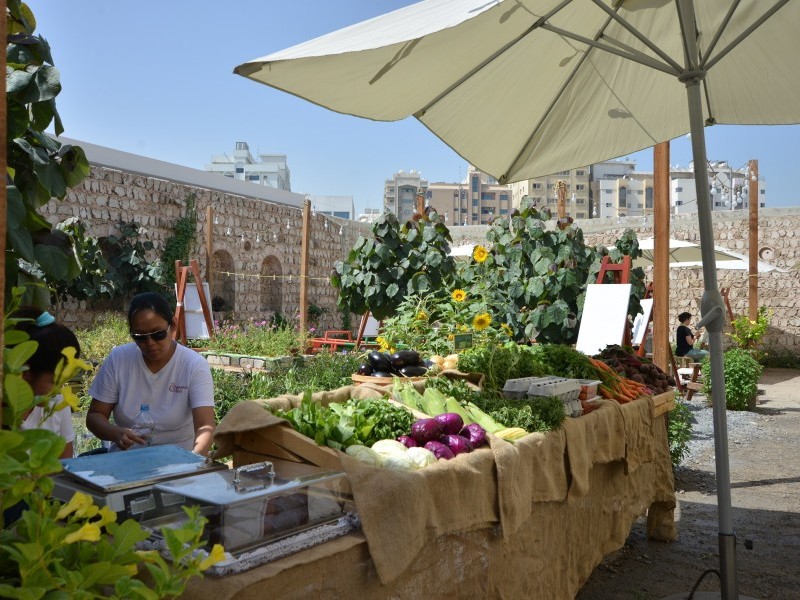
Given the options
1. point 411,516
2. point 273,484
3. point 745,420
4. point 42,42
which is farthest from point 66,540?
point 745,420

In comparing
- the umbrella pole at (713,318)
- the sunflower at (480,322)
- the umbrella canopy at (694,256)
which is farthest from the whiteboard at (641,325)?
the umbrella pole at (713,318)

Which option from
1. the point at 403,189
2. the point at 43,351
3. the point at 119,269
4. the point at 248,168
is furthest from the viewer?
the point at 403,189

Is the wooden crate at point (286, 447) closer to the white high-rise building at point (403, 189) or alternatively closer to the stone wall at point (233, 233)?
the stone wall at point (233, 233)

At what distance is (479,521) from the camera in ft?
8.14

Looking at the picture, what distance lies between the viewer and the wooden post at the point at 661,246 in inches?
220

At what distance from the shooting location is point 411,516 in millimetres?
2158

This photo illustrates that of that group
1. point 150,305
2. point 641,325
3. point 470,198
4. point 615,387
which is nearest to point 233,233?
point 641,325

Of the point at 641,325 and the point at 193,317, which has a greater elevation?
the point at 193,317

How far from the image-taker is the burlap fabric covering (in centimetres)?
196

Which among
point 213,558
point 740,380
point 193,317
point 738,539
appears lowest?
point 738,539

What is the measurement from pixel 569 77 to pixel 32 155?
2.86 m

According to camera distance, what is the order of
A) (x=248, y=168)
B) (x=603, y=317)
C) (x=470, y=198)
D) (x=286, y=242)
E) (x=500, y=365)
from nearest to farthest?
(x=500, y=365)
(x=603, y=317)
(x=286, y=242)
(x=248, y=168)
(x=470, y=198)

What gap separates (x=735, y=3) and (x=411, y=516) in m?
2.57

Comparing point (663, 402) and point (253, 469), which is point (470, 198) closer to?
point (663, 402)
